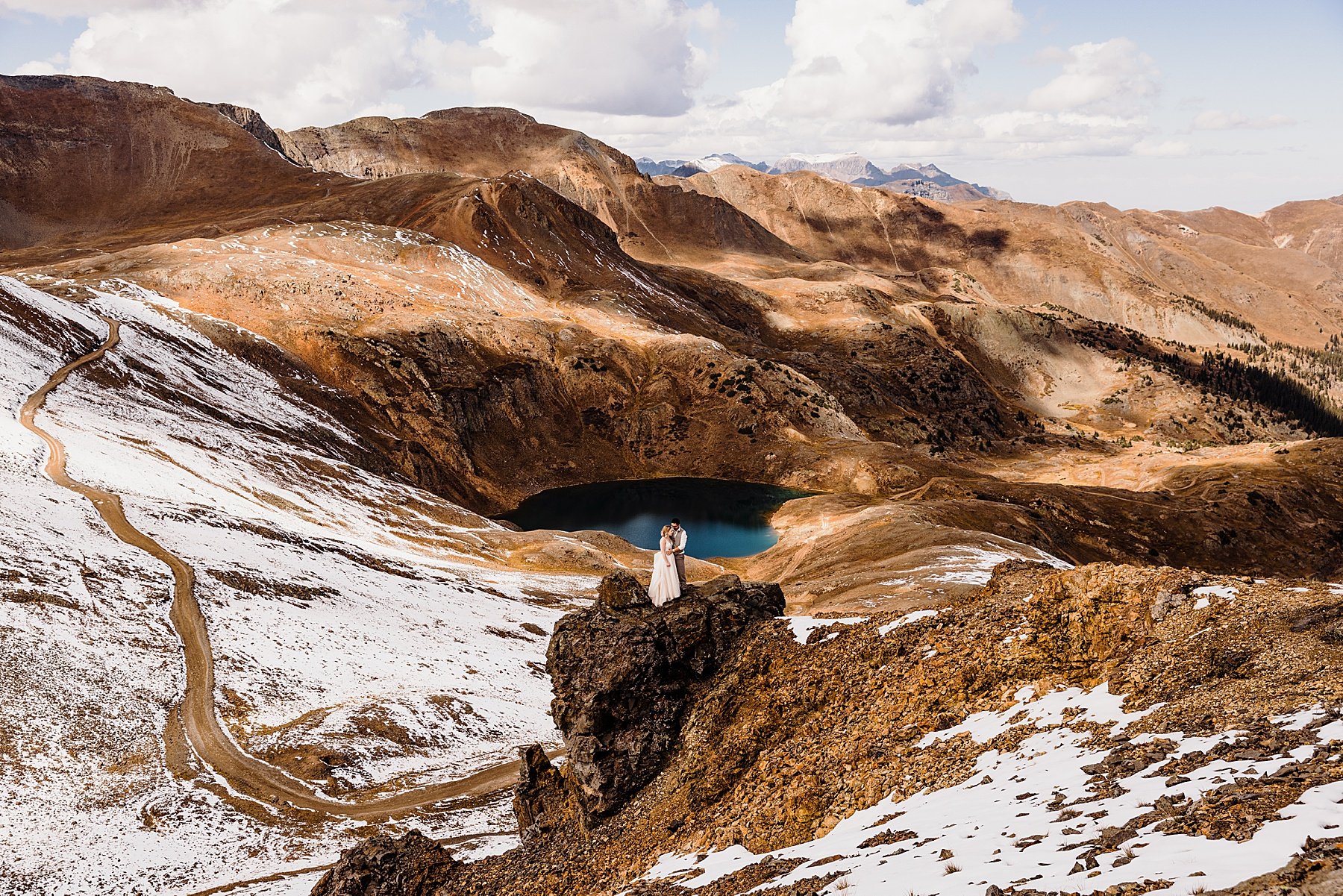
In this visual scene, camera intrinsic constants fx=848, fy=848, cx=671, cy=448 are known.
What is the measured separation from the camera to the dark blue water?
86125 mm

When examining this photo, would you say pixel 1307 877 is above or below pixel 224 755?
above

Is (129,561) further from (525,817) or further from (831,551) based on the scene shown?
(831,551)

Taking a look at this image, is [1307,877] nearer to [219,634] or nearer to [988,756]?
[988,756]

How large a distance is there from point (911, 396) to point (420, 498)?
8606 cm

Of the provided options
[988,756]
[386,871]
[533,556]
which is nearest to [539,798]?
[386,871]

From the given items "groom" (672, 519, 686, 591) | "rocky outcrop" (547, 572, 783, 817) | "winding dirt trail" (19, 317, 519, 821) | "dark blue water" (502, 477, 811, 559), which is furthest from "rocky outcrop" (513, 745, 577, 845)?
"dark blue water" (502, 477, 811, 559)

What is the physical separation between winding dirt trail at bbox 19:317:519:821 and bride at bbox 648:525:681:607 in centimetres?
1306

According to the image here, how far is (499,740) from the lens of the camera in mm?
35688

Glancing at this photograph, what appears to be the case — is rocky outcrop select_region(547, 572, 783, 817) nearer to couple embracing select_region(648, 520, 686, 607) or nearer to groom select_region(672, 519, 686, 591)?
couple embracing select_region(648, 520, 686, 607)

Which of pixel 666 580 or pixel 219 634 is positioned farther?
pixel 219 634

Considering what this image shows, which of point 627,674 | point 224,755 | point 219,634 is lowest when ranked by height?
point 224,755

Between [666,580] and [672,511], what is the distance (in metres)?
75.1

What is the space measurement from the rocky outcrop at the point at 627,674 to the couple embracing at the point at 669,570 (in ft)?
1.57

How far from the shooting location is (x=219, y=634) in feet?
118
